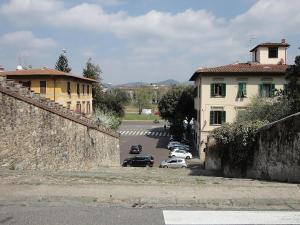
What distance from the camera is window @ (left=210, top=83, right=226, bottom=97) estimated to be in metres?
41.5

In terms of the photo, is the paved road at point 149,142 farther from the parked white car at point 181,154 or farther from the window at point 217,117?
the window at point 217,117

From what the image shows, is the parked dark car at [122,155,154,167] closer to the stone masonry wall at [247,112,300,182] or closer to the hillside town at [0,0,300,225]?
the hillside town at [0,0,300,225]

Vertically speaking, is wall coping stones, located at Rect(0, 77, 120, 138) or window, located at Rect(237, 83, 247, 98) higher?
window, located at Rect(237, 83, 247, 98)

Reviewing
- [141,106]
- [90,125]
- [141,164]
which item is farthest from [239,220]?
[141,106]

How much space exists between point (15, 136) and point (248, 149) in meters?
8.53

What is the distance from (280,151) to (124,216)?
21.5 ft

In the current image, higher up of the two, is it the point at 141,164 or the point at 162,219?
the point at 162,219

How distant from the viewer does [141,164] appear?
34.5 m

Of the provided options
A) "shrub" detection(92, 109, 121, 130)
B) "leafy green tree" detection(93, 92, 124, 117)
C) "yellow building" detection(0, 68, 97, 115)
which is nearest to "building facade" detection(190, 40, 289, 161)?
"shrub" detection(92, 109, 121, 130)

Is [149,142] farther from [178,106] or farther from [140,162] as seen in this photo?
[140,162]

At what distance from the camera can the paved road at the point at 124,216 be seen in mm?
5910

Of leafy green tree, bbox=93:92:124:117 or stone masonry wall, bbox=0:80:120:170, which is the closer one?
stone masonry wall, bbox=0:80:120:170

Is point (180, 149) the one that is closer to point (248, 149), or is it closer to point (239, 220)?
point (248, 149)

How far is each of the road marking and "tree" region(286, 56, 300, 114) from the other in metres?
18.5
